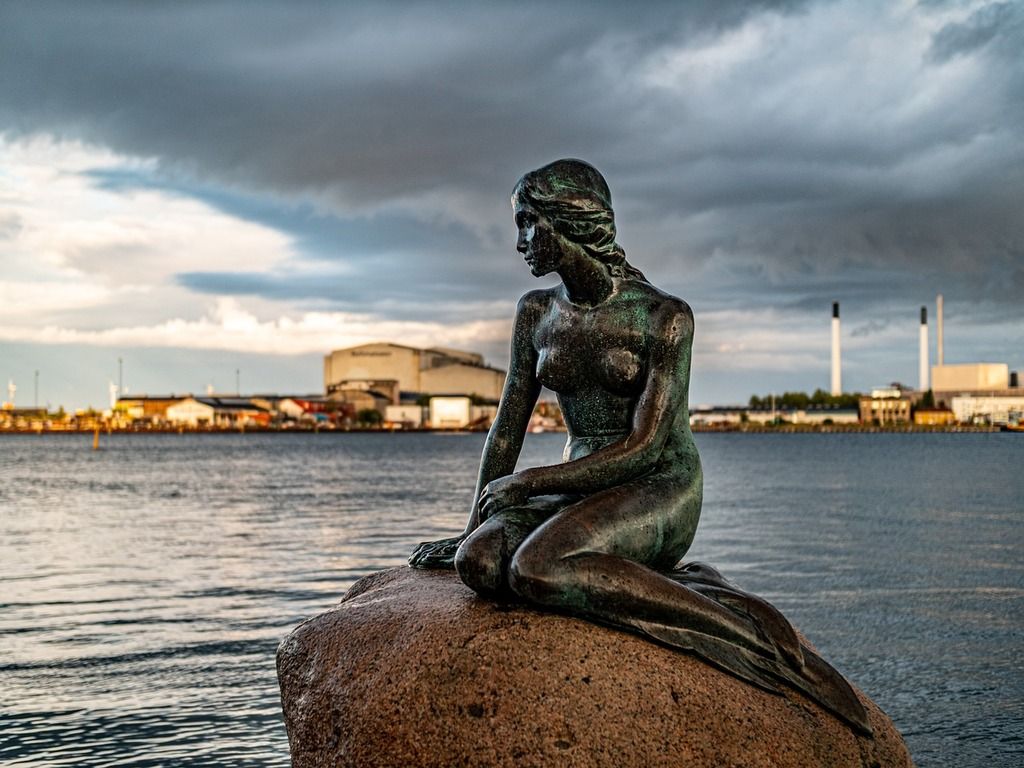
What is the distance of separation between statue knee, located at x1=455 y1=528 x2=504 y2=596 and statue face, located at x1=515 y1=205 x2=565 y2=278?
1427 mm

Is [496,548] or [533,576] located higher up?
[496,548]

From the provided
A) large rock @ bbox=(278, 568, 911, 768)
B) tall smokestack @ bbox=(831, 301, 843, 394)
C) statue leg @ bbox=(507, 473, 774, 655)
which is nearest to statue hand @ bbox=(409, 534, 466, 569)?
large rock @ bbox=(278, 568, 911, 768)

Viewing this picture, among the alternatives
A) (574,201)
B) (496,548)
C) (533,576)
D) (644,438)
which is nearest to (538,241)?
(574,201)

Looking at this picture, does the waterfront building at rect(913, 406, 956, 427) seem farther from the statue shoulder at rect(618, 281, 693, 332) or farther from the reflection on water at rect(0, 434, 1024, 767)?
the statue shoulder at rect(618, 281, 693, 332)

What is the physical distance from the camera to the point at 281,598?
16406 millimetres

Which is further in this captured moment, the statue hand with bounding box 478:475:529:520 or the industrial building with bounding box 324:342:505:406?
the industrial building with bounding box 324:342:505:406

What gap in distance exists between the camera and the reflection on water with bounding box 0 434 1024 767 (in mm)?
9508

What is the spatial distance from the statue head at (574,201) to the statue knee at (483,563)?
1598 millimetres

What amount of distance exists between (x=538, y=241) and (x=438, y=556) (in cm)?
200

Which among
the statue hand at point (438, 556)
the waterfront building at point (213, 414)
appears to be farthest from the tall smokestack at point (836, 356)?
the statue hand at point (438, 556)

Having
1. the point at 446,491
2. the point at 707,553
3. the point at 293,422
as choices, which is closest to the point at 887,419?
the point at 293,422

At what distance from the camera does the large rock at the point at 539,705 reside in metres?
5.10

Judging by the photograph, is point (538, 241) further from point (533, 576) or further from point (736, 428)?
point (736, 428)

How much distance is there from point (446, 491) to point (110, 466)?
122 ft
